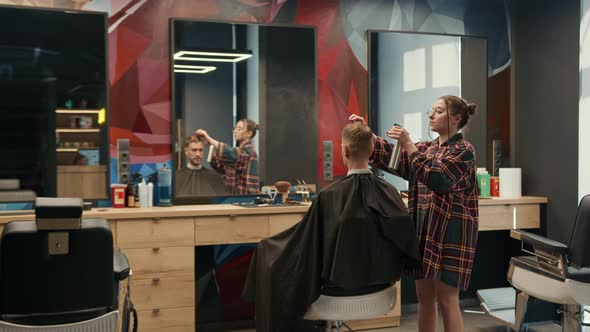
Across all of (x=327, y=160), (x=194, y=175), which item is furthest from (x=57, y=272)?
(x=327, y=160)

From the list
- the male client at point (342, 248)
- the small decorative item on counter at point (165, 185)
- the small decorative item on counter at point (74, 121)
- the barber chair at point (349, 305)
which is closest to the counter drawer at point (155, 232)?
the small decorative item on counter at point (165, 185)

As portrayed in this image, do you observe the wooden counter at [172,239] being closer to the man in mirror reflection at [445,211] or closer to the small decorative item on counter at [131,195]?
the small decorative item on counter at [131,195]

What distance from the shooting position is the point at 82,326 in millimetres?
2213

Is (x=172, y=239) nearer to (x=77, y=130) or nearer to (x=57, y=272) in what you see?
(x=77, y=130)

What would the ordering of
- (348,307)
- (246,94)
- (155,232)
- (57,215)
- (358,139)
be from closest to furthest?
(57,215) < (348,307) < (358,139) < (155,232) < (246,94)

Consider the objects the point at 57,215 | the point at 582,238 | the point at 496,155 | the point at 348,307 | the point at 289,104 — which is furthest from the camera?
the point at 496,155

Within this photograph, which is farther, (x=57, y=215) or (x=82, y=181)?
(x=82, y=181)

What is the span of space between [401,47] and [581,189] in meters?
1.63

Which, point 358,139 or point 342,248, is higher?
point 358,139

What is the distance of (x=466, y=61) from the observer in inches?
192

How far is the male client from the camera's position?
2.66 metres

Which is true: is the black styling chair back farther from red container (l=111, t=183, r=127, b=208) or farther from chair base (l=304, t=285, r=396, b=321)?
red container (l=111, t=183, r=127, b=208)

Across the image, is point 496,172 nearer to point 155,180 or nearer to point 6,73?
point 155,180

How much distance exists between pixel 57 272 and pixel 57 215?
0.67ft
